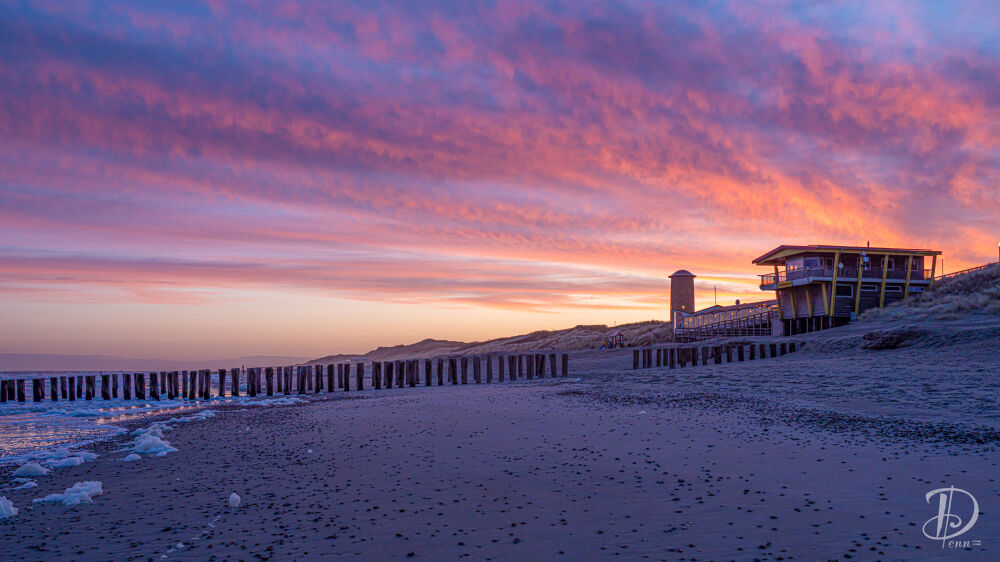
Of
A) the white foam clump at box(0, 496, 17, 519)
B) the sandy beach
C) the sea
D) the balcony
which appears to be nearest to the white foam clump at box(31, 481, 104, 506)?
the sandy beach

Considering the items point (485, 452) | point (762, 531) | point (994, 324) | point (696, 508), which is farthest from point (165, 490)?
point (994, 324)

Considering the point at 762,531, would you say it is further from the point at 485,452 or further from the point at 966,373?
the point at 966,373

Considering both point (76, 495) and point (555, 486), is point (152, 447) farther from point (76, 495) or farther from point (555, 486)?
point (555, 486)

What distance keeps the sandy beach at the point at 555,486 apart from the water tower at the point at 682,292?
45396 mm

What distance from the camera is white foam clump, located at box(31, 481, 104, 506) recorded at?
782cm

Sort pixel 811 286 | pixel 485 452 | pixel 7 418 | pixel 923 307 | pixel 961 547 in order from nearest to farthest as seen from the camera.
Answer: pixel 961 547
pixel 485 452
pixel 7 418
pixel 923 307
pixel 811 286

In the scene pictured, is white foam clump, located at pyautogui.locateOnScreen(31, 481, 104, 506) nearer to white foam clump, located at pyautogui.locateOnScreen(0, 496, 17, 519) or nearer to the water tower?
white foam clump, located at pyautogui.locateOnScreen(0, 496, 17, 519)

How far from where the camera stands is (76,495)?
7.88 metres

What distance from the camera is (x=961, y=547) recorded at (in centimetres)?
519

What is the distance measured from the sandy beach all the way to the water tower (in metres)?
45.4

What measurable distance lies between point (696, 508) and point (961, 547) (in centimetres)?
220

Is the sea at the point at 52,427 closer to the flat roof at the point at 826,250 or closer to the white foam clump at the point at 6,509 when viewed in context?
the white foam clump at the point at 6,509

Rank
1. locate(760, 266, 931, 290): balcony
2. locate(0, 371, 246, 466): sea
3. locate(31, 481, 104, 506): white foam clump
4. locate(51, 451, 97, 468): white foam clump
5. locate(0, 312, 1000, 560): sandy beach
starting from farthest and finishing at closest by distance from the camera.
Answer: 1. locate(760, 266, 931, 290): balcony
2. locate(0, 371, 246, 466): sea
3. locate(51, 451, 97, 468): white foam clump
4. locate(31, 481, 104, 506): white foam clump
5. locate(0, 312, 1000, 560): sandy beach


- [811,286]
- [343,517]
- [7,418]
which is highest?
[811,286]
